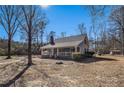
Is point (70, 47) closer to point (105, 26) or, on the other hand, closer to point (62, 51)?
point (62, 51)

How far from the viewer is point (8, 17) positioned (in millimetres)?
15711

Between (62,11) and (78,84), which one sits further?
(62,11)

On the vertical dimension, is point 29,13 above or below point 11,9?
below

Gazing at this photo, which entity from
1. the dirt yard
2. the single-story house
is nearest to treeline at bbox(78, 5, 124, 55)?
the single-story house

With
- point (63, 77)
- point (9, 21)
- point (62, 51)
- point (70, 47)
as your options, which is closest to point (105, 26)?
point (70, 47)

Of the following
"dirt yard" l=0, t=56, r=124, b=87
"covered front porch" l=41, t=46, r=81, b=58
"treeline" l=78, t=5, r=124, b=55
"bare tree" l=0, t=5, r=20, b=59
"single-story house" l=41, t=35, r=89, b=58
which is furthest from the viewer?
"bare tree" l=0, t=5, r=20, b=59

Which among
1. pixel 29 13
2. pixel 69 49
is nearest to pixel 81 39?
pixel 69 49

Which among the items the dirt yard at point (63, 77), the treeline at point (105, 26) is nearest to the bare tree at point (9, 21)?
the treeline at point (105, 26)

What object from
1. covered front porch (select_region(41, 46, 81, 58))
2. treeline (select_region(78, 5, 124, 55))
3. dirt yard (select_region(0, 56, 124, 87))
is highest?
treeline (select_region(78, 5, 124, 55))

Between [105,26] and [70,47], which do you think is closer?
[70,47]

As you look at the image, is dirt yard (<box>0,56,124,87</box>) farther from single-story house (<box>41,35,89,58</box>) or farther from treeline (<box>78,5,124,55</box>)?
single-story house (<box>41,35,89,58</box>)

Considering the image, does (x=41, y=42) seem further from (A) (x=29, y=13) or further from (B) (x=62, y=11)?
(B) (x=62, y=11)
